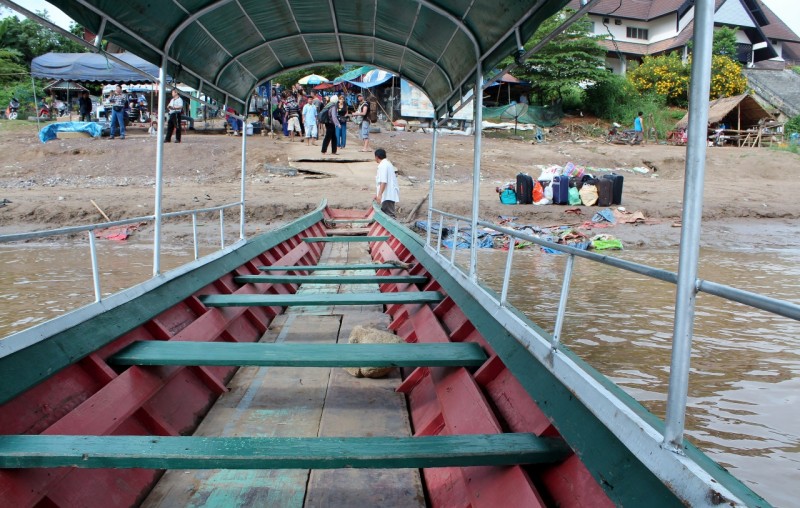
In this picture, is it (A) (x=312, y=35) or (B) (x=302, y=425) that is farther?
(A) (x=312, y=35)

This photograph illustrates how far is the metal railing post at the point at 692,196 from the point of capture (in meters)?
1.53

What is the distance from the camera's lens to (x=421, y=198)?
15.6m

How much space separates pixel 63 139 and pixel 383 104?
1706cm

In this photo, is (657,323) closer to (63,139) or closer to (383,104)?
(63,139)

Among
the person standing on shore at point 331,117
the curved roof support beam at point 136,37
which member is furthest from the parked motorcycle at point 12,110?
the curved roof support beam at point 136,37

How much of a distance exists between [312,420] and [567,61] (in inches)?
1264

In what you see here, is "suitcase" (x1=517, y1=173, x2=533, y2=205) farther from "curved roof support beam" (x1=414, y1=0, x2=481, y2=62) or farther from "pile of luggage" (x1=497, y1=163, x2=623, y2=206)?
"curved roof support beam" (x1=414, y1=0, x2=481, y2=62)

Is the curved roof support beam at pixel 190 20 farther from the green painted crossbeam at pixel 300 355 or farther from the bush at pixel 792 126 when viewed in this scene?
the bush at pixel 792 126

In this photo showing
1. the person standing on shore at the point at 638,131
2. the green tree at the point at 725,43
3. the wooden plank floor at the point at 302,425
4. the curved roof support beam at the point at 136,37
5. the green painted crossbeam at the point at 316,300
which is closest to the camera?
the wooden plank floor at the point at 302,425

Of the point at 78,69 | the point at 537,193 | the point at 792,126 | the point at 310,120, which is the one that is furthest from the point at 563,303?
the point at 792,126

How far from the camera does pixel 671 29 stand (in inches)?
1622

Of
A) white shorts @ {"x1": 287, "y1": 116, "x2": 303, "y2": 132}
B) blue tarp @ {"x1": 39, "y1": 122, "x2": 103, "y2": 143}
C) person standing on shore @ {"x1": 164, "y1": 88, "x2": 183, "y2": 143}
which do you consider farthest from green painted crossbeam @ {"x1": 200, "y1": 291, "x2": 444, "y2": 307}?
blue tarp @ {"x1": 39, "y1": 122, "x2": 103, "y2": 143}

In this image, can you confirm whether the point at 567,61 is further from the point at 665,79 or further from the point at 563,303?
the point at 563,303

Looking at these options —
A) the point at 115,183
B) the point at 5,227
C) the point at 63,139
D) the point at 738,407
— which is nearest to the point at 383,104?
the point at 63,139
